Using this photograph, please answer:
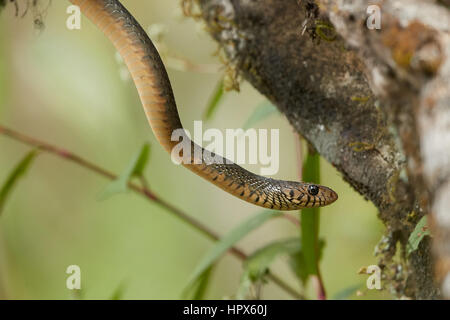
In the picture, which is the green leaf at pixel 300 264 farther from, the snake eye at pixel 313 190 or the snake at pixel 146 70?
the snake at pixel 146 70

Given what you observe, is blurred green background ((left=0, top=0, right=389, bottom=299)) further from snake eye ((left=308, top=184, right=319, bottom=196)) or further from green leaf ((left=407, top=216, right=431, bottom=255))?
green leaf ((left=407, top=216, right=431, bottom=255))

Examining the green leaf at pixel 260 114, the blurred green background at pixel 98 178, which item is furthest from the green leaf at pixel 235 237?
the blurred green background at pixel 98 178

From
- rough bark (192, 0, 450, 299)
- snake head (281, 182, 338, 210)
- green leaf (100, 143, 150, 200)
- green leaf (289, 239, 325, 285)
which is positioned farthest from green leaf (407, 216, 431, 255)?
green leaf (100, 143, 150, 200)

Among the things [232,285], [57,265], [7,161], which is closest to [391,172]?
[232,285]

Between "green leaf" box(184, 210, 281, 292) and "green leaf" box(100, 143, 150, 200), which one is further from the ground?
"green leaf" box(100, 143, 150, 200)

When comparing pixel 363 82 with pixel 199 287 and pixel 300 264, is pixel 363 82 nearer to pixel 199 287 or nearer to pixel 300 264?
pixel 300 264
